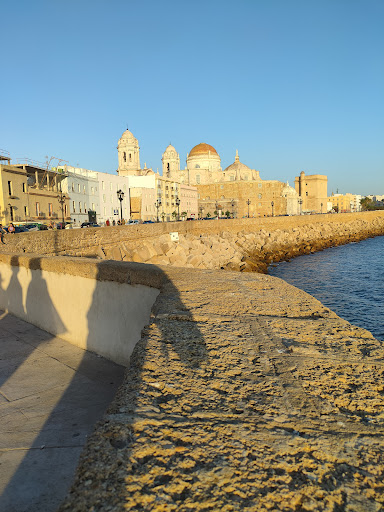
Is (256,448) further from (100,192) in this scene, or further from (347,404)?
(100,192)

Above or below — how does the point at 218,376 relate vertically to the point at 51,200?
below

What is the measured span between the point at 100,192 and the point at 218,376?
1610 inches

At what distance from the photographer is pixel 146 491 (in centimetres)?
Answer: 162

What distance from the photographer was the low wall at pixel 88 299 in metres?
5.67

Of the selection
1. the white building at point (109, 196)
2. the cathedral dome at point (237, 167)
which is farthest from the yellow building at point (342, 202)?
the white building at point (109, 196)

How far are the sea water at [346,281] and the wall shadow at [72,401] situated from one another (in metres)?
8.92

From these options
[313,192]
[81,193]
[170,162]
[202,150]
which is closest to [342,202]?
[313,192]

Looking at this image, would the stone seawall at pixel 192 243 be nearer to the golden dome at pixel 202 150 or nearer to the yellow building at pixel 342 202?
the golden dome at pixel 202 150

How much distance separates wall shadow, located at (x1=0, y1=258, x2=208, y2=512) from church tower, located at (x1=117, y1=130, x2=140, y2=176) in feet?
203

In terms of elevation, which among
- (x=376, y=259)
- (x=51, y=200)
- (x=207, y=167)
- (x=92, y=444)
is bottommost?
(x=376, y=259)

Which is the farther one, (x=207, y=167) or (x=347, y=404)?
(x=207, y=167)

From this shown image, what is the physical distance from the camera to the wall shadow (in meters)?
2.85

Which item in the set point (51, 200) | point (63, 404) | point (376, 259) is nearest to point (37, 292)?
point (63, 404)

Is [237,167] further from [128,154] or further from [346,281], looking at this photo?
[346,281]
